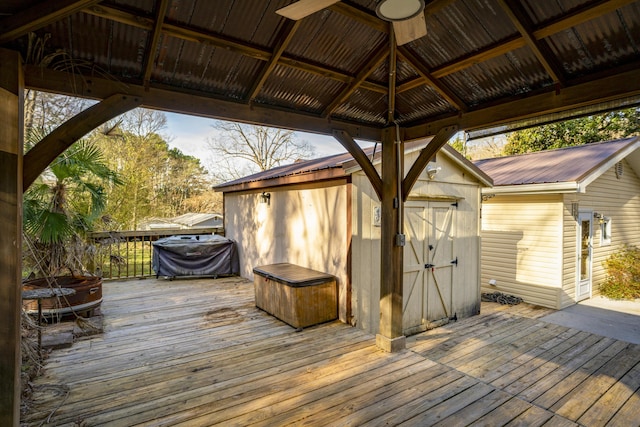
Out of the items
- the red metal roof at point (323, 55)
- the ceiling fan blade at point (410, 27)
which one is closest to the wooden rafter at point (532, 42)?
the red metal roof at point (323, 55)

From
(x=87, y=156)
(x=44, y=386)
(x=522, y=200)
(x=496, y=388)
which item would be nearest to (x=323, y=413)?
(x=496, y=388)

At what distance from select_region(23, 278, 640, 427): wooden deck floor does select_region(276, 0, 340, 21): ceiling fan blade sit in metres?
3.01

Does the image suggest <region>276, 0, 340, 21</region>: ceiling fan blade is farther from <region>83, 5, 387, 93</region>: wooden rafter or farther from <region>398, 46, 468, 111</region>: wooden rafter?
<region>398, 46, 468, 111</region>: wooden rafter

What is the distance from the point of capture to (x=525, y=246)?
6895mm

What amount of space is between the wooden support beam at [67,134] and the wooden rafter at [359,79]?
6.85ft

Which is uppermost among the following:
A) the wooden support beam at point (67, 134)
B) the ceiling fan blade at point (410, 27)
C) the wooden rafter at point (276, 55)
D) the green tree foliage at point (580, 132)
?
the green tree foliage at point (580, 132)

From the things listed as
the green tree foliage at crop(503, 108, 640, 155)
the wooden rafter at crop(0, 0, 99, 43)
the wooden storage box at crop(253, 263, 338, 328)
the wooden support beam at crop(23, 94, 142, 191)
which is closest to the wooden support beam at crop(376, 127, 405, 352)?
the wooden storage box at crop(253, 263, 338, 328)

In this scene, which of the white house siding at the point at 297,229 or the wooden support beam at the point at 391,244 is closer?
the wooden support beam at the point at 391,244

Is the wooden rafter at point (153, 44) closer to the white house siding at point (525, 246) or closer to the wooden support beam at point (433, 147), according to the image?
the wooden support beam at point (433, 147)

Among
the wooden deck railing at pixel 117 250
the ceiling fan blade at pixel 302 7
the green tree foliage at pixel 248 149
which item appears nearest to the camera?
the ceiling fan blade at pixel 302 7

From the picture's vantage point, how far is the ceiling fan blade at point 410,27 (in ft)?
7.00

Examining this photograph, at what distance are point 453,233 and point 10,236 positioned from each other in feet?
18.3

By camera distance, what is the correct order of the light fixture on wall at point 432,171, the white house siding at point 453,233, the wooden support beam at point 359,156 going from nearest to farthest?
1. the wooden support beam at point 359,156
2. the white house siding at point 453,233
3. the light fixture on wall at point 432,171

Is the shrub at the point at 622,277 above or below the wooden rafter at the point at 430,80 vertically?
below
